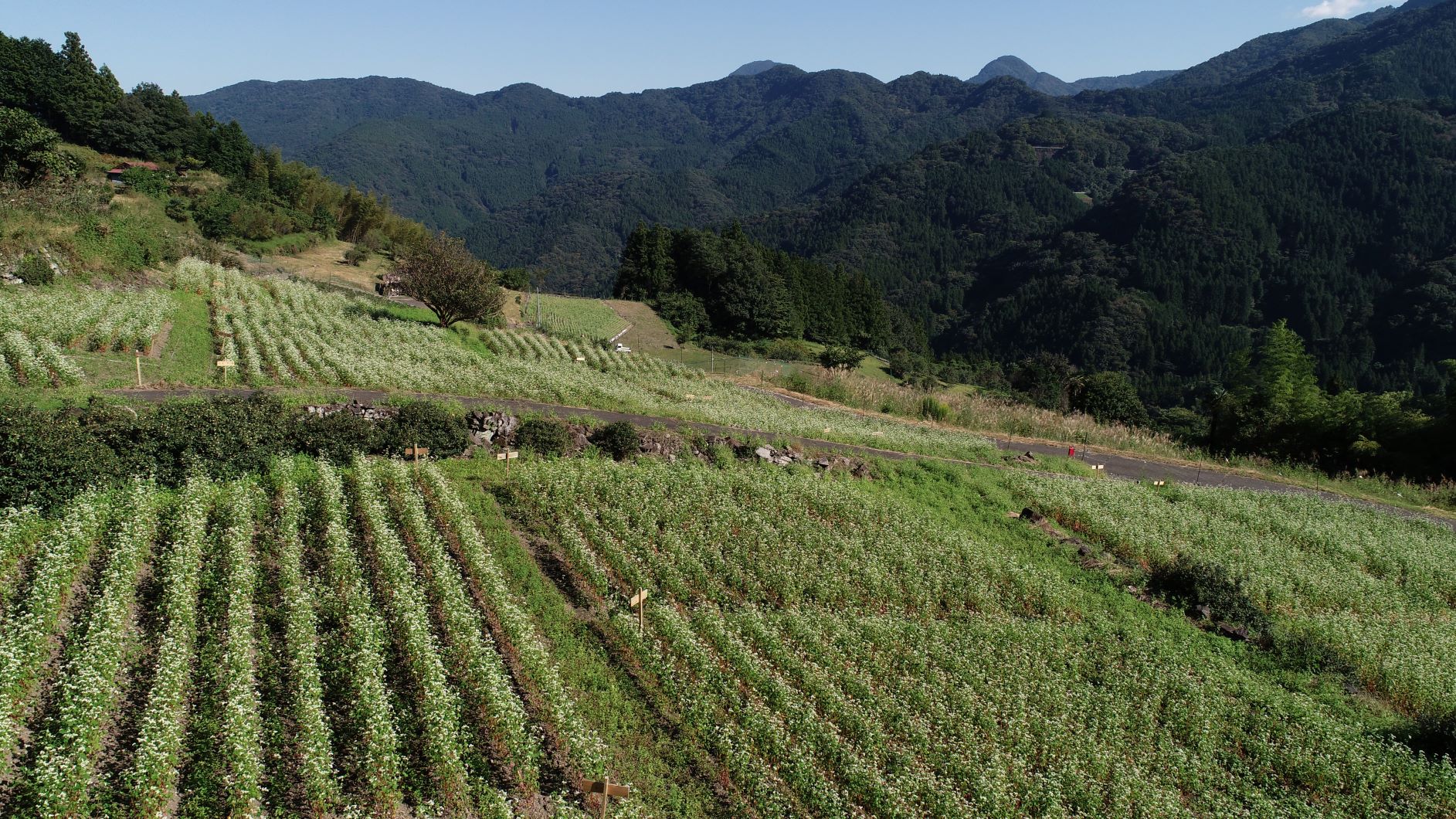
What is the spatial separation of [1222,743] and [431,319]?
37.3 meters

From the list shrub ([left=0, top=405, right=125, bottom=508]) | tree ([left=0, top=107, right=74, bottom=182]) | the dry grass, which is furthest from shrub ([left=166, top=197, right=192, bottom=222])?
shrub ([left=0, top=405, right=125, bottom=508])

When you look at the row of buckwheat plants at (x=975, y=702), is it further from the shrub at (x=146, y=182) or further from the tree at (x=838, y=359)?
the shrub at (x=146, y=182)

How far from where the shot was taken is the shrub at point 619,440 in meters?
22.6

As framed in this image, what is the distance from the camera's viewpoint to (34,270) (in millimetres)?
28422

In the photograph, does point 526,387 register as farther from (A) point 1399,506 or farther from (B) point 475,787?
(A) point 1399,506

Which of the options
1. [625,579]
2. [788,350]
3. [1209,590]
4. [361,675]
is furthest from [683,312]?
[361,675]

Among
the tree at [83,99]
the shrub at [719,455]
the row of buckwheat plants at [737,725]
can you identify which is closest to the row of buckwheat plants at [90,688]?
the row of buckwheat plants at [737,725]

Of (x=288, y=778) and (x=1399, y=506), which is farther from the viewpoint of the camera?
(x=1399, y=506)

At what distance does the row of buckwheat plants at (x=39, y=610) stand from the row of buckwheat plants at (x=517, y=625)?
5.73 m

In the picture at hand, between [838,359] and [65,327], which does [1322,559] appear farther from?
[65,327]

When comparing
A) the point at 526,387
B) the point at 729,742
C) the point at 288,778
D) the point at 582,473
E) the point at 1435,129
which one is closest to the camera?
the point at 288,778

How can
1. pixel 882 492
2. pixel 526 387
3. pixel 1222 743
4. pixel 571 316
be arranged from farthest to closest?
1. pixel 571 316
2. pixel 526 387
3. pixel 882 492
4. pixel 1222 743

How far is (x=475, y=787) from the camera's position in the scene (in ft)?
32.5

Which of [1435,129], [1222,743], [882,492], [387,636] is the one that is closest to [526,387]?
[882,492]
